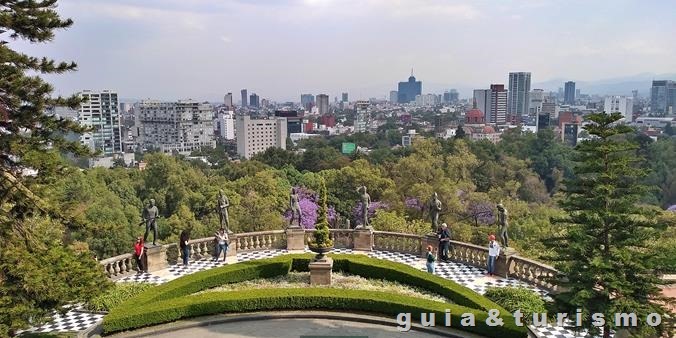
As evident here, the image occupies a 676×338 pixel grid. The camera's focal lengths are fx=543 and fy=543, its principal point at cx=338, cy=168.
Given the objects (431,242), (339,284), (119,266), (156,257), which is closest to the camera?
(339,284)

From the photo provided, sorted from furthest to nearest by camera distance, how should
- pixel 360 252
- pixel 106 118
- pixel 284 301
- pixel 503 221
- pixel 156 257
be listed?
pixel 106 118 → pixel 360 252 → pixel 156 257 → pixel 503 221 → pixel 284 301

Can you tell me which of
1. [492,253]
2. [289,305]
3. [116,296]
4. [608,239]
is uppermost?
[608,239]

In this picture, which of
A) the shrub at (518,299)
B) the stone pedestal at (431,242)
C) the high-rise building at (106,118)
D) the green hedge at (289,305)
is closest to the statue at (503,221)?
the shrub at (518,299)

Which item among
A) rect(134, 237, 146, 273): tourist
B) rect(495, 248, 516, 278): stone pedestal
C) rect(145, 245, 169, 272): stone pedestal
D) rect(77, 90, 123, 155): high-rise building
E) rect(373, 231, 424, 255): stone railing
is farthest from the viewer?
rect(77, 90, 123, 155): high-rise building

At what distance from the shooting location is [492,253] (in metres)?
22.6

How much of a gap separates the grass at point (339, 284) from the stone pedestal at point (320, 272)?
278mm

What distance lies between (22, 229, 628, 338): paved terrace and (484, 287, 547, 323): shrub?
2.36 feet

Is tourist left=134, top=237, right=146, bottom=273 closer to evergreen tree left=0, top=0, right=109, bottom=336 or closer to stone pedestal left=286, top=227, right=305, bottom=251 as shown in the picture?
stone pedestal left=286, top=227, right=305, bottom=251

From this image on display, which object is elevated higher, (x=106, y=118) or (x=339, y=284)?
(x=106, y=118)

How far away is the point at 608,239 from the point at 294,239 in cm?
1681

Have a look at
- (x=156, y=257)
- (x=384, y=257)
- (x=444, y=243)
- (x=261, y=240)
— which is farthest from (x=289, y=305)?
(x=261, y=240)

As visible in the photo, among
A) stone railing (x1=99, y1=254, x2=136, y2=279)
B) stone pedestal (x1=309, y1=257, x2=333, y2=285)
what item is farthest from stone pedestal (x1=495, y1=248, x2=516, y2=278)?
stone railing (x1=99, y1=254, x2=136, y2=279)

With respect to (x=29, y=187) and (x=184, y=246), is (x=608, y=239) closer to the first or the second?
(x=29, y=187)

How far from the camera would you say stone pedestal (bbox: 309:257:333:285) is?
68.6 feet
